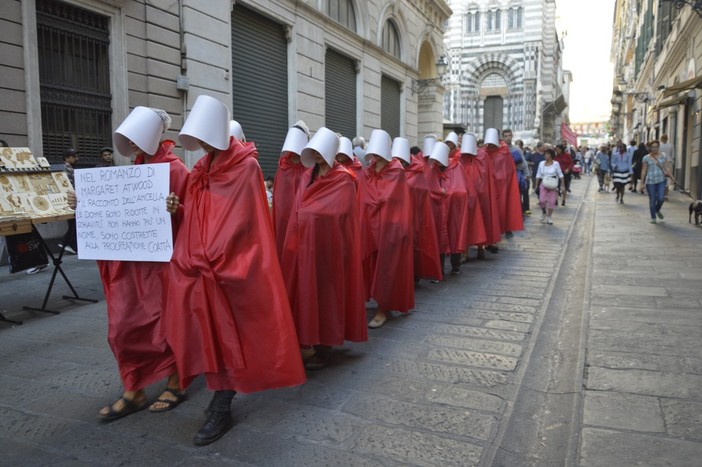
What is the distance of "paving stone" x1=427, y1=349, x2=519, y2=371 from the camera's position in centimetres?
444

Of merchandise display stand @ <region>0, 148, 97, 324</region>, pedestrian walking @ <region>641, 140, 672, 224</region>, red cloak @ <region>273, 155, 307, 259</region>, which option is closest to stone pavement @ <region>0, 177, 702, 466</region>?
merchandise display stand @ <region>0, 148, 97, 324</region>

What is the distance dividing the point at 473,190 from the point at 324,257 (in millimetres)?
4831

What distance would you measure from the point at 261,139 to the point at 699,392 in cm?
1190

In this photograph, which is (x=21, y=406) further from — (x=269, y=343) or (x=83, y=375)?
(x=269, y=343)

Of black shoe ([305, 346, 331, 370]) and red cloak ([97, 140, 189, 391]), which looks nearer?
red cloak ([97, 140, 189, 391])

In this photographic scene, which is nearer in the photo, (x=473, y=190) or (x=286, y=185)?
(x=286, y=185)

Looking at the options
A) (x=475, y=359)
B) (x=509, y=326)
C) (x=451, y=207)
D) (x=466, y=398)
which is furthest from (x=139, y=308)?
(x=451, y=207)

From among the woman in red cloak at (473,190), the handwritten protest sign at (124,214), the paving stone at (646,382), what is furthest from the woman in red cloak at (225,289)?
the woman in red cloak at (473,190)

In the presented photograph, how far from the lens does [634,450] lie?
3025 millimetres

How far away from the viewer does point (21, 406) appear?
3.78 metres

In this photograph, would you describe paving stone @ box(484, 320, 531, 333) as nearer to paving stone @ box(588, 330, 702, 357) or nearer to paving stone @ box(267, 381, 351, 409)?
paving stone @ box(588, 330, 702, 357)

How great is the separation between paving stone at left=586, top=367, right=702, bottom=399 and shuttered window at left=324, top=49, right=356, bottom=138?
13879 millimetres

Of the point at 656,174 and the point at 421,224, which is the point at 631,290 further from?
the point at 656,174

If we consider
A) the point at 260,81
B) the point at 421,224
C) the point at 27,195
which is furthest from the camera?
the point at 260,81
